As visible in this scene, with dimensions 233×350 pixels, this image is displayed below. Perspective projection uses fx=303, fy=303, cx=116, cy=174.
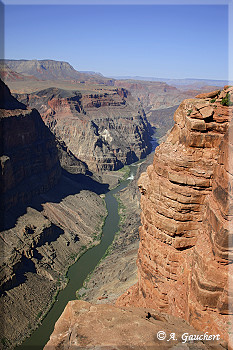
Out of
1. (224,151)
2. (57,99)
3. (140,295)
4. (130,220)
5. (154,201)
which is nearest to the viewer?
(224,151)

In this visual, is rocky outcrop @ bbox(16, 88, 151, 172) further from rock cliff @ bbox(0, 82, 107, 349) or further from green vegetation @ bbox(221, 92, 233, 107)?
green vegetation @ bbox(221, 92, 233, 107)

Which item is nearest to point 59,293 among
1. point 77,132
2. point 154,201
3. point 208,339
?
point 154,201

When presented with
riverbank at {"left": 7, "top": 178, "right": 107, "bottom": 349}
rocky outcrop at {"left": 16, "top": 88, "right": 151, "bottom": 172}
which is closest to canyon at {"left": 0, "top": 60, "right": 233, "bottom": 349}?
riverbank at {"left": 7, "top": 178, "right": 107, "bottom": 349}

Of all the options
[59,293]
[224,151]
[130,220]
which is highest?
[224,151]

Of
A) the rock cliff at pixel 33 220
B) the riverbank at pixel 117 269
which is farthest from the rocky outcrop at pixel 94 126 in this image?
the riverbank at pixel 117 269

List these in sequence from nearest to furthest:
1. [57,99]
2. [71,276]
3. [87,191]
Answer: [71,276] → [87,191] → [57,99]

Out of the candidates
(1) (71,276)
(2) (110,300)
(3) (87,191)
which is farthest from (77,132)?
(2) (110,300)

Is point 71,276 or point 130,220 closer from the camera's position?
point 71,276

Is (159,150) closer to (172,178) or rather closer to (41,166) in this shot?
(172,178)

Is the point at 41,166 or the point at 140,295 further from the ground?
the point at 41,166
